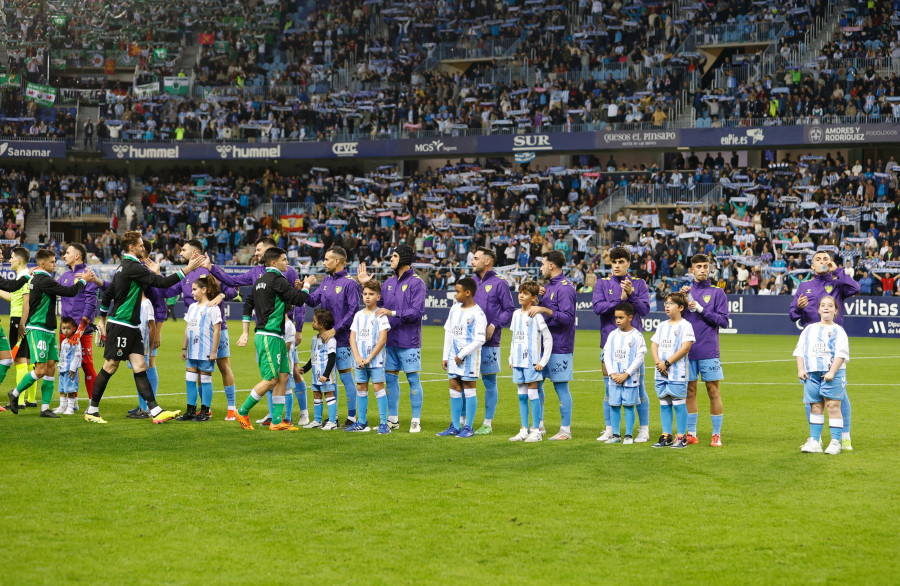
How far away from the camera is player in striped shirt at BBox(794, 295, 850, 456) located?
428 inches

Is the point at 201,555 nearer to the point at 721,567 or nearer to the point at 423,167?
the point at 721,567

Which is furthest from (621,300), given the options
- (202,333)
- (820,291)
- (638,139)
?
(638,139)

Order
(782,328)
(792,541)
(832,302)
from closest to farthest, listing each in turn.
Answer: (792,541)
(832,302)
(782,328)

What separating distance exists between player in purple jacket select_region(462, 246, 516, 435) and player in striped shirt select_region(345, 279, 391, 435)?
43.4 inches

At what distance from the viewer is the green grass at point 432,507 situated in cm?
671

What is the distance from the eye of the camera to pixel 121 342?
41.6 ft

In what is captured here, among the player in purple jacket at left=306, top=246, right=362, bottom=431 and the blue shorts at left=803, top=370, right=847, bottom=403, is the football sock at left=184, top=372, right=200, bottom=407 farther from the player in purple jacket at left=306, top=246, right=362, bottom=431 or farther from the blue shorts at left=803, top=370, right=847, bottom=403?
the blue shorts at left=803, top=370, right=847, bottom=403

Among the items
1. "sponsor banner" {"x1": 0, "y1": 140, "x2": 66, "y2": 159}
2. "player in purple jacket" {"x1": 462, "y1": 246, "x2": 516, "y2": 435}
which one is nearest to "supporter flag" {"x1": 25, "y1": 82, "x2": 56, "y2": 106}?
"sponsor banner" {"x1": 0, "y1": 140, "x2": 66, "y2": 159}

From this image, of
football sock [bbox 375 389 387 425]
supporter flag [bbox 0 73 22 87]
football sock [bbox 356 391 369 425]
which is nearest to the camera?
football sock [bbox 375 389 387 425]

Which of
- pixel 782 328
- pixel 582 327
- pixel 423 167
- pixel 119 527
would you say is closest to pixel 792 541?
pixel 119 527

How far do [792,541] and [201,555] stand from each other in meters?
4.25

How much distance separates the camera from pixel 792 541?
738 centimetres

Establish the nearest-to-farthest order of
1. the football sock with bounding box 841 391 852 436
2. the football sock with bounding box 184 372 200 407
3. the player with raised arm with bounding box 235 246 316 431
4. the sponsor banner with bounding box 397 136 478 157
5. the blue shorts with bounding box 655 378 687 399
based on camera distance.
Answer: the blue shorts with bounding box 655 378 687 399, the football sock with bounding box 841 391 852 436, the player with raised arm with bounding box 235 246 316 431, the football sock with bounding box 184 372 200 407, the sponsor banner with bounding box 397 136 478 157

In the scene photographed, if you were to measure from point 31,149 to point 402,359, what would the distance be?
44772mm
